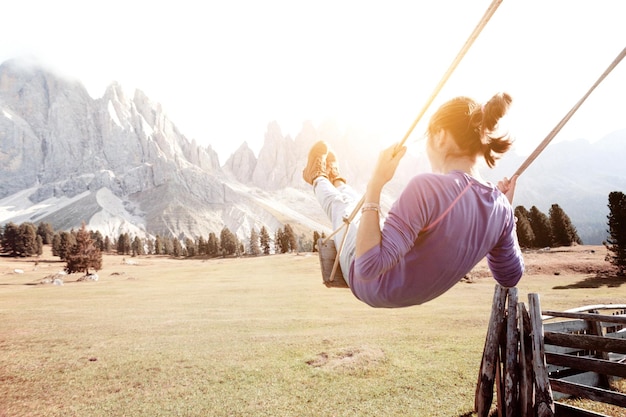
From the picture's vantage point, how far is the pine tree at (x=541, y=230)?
2482 inches

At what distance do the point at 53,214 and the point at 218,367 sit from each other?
717 feet

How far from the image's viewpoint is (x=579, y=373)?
27.1ft

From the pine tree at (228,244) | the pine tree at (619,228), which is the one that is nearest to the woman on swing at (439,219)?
the pine tree at (619,228)

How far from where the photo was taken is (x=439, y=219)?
2.26 metres

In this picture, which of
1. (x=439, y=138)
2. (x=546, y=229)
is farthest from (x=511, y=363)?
(x=546, y=229)

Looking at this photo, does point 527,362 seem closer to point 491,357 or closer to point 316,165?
point 491,357

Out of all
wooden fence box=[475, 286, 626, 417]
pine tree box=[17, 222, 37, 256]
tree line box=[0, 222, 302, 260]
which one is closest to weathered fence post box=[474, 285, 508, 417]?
wooden fence box=[475, 286, 626, 417]

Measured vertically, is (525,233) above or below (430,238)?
below

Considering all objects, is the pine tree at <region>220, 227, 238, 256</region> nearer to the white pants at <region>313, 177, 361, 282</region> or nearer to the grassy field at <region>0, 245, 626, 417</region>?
the grassy field at <region>0, 245, 626, 417</region>

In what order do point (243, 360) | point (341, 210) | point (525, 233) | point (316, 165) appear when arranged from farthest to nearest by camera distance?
point (525, 233) < point (243, 360) < point (316, 165) < point (341, 210)

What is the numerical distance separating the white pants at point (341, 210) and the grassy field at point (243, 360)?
6.59m

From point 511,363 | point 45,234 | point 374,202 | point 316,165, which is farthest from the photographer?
point 45,234

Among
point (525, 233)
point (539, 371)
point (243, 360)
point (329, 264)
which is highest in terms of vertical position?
point (329, 264)

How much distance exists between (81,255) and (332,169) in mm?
60114
